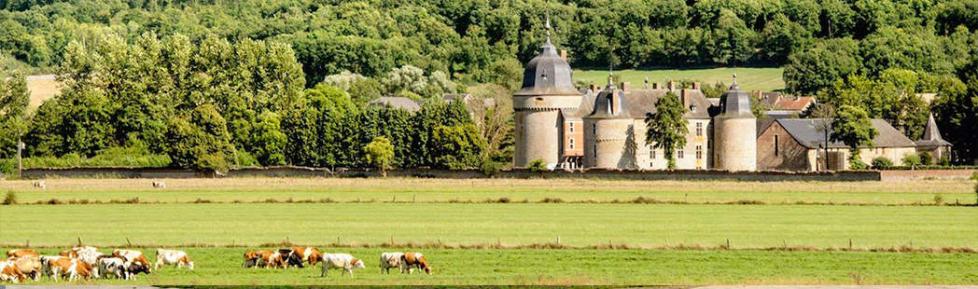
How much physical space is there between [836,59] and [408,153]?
65.8 meters

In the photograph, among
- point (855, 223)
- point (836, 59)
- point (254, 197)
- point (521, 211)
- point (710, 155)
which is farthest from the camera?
point (836, 59)

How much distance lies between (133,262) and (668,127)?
223ft

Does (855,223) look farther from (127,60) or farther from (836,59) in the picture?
(836,59)

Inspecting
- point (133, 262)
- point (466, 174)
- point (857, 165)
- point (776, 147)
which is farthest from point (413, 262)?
point (776, 147)

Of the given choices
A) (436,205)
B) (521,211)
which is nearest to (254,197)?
(436,205)

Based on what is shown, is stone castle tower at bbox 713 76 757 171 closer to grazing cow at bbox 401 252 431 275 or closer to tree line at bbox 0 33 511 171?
tree line at bbox 0 33 511 171

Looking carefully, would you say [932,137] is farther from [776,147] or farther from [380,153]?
[380,153]

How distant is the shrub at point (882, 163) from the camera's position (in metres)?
112

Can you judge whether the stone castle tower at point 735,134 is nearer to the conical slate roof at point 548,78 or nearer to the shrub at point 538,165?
the conical slate roof at point 548,78

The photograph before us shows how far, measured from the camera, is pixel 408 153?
11675 centimetres

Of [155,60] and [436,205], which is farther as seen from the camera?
[155,60]

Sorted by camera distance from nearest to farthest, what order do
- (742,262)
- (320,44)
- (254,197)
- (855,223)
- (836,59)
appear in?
(742,262), (855,223), (254,197), (836,59), (320,44)

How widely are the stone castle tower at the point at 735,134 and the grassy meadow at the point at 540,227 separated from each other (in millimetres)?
24924

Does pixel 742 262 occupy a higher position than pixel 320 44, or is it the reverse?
pixel 320 44
